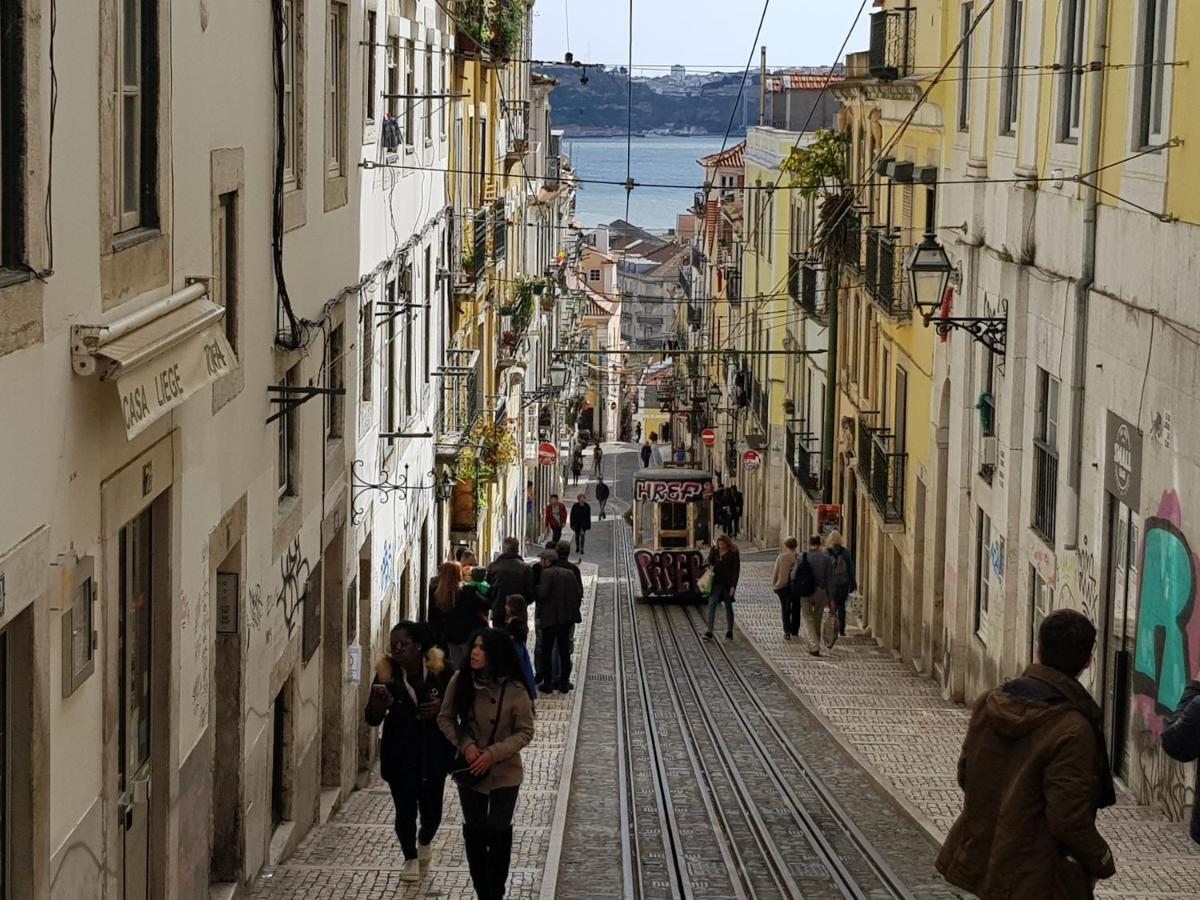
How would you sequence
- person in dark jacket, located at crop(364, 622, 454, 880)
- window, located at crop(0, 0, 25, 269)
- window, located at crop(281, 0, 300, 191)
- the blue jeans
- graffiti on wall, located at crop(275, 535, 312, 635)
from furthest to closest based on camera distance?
the blue jeans
window, located at crop(281, 0, 300, 191)
graffiti on wall, located at crop(275, 535, 312, 635)
person in dark jacket, located at crop(364, 622, 454, 880)
window, located at crop(0, 0, 25, 269)

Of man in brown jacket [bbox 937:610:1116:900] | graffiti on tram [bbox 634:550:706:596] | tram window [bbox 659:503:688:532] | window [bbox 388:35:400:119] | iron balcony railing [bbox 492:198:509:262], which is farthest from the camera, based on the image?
tram window [bbox 659:503:688:532]

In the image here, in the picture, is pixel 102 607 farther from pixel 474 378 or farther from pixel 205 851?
pixel 474 378

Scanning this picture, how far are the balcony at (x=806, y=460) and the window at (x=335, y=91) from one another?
74.0 ft

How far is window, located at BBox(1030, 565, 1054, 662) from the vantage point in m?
16.8

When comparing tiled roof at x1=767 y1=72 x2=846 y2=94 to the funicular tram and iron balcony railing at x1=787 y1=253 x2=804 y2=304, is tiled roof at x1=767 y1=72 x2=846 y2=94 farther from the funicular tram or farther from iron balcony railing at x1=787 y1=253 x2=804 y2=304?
the funicular tram

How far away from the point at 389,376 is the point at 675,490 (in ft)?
49.7

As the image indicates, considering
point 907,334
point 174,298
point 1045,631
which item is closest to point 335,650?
point 174,298

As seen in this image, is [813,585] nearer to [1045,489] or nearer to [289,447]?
[1045,489]

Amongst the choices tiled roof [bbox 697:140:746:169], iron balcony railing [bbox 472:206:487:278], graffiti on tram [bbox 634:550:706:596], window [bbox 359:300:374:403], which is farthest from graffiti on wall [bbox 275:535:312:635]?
tiled roof [bbox 697:140:746:169]

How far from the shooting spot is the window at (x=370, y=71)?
1722cm

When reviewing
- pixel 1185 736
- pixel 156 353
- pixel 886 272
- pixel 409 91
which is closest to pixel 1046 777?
pixel 1185 736

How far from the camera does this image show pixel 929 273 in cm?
1873

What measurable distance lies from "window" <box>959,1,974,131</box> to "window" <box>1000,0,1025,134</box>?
2.32m

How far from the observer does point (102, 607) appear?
24.7ft
